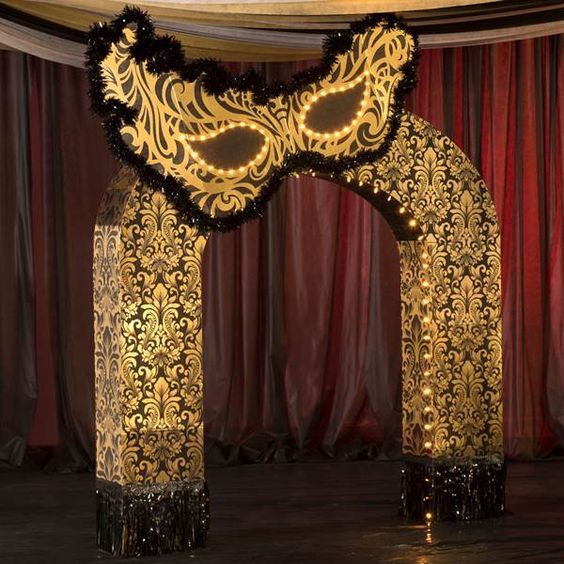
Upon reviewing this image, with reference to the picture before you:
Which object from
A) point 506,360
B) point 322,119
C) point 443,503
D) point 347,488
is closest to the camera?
point 322,119

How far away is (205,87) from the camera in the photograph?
4.16 meters

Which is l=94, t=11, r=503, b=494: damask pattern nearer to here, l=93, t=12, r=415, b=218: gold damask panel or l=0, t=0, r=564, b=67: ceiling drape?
l=93, t=12, r=415, b=218: gold damask panel

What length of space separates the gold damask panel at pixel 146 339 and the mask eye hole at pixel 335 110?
0.64 meters

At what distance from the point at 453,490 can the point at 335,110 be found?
1678 mm

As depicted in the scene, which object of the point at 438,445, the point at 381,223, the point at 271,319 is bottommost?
the point at 438,445

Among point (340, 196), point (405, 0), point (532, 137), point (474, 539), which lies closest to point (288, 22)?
point (405, 0)

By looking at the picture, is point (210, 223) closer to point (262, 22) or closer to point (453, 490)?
point (453, 490)

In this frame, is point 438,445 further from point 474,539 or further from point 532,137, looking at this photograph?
point 532,137

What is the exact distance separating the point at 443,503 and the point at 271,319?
6.81 ft

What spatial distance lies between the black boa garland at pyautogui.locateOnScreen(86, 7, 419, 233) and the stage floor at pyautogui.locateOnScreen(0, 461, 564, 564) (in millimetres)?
1292

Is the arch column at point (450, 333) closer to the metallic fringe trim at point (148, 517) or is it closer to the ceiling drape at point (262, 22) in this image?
the metallic fringe trim at point (148, 517)

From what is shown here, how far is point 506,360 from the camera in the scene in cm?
655

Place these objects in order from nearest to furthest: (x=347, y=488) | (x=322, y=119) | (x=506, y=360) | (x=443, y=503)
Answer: (x=322, y=119) < (x=443, y=503) < (x=347, y=488) < (x=506, y=360)

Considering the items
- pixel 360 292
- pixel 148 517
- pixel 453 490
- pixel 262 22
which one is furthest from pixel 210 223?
pixel 360 292
